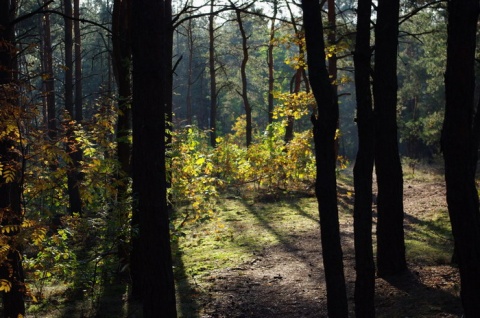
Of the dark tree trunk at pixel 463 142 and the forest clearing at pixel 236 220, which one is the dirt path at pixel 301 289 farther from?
the dark tree trunk at pixel 463 142

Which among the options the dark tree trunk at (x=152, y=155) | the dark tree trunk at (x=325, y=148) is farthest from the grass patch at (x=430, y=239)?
the dark tree trunk at (x=152, y=155)

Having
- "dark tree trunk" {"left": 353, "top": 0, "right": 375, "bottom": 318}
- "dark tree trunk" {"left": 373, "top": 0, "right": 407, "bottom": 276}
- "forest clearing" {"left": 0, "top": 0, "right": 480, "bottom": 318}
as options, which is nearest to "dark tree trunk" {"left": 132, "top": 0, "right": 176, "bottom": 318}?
"forest clearing" {"left": 0, "top": 0, "right": 480, "bottom": 318}

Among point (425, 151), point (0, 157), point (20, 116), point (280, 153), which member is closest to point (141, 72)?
point (20, 116)

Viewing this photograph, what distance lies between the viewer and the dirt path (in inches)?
288

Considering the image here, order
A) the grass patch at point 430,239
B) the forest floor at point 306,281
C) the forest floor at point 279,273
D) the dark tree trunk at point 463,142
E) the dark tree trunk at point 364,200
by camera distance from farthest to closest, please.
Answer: the grass patch at point 430,239 < the forest floor at point 279,273 < the forest floor at point 306,281 < the dark tree trunk at point 364,200 < the dark tree trunk at point 463,142

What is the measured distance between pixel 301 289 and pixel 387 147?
111 inches

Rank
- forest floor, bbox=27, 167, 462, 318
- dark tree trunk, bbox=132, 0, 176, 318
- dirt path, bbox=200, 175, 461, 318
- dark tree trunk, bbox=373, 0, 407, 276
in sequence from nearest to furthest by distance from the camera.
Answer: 1. dark tree trunk, bbox=132, 0, 176, 318
2. dirt path, bbox=200, 175, 461, 318
3. forest floor, bbox=27, 167, 462, 318
4. dark tree trunk, bbox=373, 0, 407, 276

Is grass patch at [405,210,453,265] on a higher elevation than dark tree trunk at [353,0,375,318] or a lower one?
lower

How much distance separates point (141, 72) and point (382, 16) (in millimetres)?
4129

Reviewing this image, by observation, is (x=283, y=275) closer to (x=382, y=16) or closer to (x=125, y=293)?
(x=125, y=293)

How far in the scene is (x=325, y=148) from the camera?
5699 millimetres

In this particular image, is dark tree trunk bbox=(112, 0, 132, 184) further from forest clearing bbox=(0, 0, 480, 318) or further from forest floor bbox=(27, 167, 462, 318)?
forest floor bbox=(27, 167, 462, 318)

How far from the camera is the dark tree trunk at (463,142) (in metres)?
4.94

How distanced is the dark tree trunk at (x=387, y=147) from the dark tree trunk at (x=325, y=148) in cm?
260
